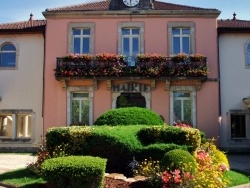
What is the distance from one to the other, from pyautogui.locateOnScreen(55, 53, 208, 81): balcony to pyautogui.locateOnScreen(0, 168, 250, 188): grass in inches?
340

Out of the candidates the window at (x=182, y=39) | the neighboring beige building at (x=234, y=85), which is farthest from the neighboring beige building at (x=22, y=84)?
the neighboring beige building at (x=234, y=85)

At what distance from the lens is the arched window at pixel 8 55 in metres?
22.8

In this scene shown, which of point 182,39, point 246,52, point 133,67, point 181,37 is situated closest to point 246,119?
point 246,52

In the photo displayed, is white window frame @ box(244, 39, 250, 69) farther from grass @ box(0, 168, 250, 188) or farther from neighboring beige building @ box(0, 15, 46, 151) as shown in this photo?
neighboring beige building @ box(0, 15, 46, 151)

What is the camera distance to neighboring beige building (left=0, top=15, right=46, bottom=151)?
22297 mm

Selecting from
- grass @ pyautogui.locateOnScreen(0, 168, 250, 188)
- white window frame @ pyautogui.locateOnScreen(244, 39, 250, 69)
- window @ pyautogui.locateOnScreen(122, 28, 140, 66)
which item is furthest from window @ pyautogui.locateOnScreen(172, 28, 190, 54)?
grass @ pyautogui.locateOnScreen(0, 168, 250, 188)

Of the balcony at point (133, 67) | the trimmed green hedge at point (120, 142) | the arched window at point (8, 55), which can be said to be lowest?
the trimmed green hedge at point (120, 142)

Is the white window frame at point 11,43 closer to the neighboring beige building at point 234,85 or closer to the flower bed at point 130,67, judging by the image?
the flower bed at point 130,67

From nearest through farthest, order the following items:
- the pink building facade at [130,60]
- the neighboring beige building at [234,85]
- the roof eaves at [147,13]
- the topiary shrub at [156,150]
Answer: the topiary shrub at [156,150] < the pink building facade at [130,60] < the roof eaves at [147,13] < the neighboring beige building at [234,85]

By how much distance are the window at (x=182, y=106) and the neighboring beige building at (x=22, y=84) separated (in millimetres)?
8028

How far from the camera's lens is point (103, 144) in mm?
11422

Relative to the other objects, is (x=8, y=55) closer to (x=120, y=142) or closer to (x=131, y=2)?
(x=131, y=2)

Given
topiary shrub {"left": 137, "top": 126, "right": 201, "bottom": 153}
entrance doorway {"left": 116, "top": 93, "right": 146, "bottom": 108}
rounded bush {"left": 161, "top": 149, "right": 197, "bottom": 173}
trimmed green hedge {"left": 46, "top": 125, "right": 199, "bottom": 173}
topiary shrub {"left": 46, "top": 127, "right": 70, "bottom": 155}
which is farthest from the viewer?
entrance doorway {"left": 116, "top": 93, "right": 146, "bottom": 108}

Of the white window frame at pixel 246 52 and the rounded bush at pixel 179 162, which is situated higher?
the white window frame at pixel 246 52
